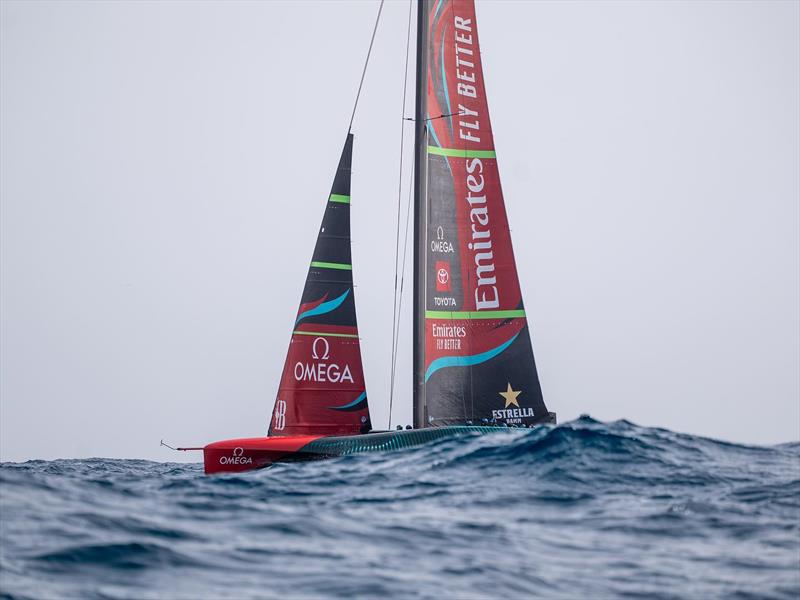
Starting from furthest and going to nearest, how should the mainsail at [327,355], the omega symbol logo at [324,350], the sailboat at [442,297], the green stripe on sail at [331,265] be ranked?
the green stripe on sail at [331,265]
the omega symbol logo at [324,350]
the sailboat at [442,297]
the mainsail at [327,355]

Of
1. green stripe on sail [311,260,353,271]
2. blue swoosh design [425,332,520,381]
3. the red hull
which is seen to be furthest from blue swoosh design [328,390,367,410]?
green stripe on sail [311,260,353,271]

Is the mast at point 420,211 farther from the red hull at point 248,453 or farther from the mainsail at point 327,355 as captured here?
the red hull at point 248,453

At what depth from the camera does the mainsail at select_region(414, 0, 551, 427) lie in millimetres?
19484

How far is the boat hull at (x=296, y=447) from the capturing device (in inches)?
645

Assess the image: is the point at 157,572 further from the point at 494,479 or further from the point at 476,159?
the point at 476,159

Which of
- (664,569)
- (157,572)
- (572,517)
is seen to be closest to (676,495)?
(572,517)

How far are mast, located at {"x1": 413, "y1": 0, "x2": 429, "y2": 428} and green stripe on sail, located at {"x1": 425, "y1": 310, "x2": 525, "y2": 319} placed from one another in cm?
30

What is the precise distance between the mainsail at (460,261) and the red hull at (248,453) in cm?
372

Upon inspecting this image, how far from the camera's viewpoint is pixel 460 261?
1989cm

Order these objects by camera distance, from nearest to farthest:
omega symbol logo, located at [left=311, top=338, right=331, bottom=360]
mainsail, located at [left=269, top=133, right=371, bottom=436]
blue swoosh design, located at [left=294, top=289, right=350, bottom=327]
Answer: mainsail, located at [left=269, top=133, right=371, bottom=436] < omega symbol logo, located at [left=311, top=338, right=331, bottom=360] < blue swoosh design, located at [left=294, top=289, right=350, bottom=327]

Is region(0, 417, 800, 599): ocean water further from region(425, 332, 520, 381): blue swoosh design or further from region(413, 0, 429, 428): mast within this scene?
region(413, 0, 429, 428): mast

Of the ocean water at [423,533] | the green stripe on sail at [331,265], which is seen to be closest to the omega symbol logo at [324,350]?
the green stripe on sail at [331,265]

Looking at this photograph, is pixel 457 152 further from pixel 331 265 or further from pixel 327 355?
pixel 327 355

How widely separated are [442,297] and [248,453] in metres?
5.51
